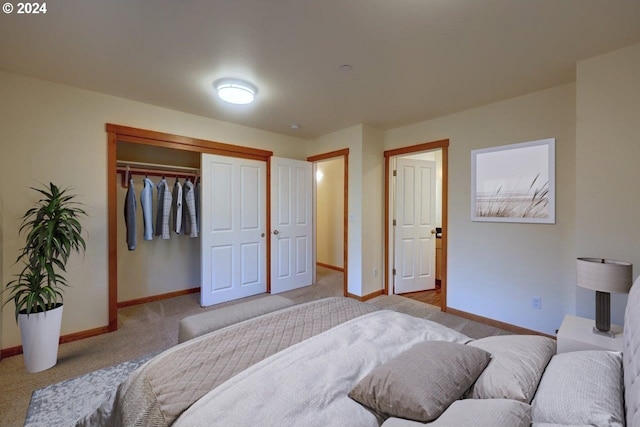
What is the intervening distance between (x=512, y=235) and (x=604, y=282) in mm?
1227

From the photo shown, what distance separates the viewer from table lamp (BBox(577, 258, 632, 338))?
165 centimetres

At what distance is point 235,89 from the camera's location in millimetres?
2496

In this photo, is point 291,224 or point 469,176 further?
point 291,224

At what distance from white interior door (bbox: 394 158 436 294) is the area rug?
333 cm

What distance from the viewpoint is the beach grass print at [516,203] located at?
2658 mm

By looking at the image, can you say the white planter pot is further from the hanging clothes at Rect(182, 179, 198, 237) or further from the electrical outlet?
the electrical outlet

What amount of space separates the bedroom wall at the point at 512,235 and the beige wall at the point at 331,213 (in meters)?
2.45

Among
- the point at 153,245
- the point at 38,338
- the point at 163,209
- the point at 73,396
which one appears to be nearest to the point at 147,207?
the point at 163,209

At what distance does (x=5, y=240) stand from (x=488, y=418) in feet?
11.5

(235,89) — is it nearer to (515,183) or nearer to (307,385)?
(307,385)

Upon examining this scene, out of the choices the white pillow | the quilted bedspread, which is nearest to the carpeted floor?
the quilted bedspread

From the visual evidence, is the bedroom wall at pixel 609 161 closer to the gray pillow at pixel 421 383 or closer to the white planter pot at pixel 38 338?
the gray pillow at pixel 421 383

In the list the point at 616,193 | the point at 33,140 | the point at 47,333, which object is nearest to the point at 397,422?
the point at 616,193

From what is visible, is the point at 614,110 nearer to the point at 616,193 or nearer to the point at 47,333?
the point at 616,193
